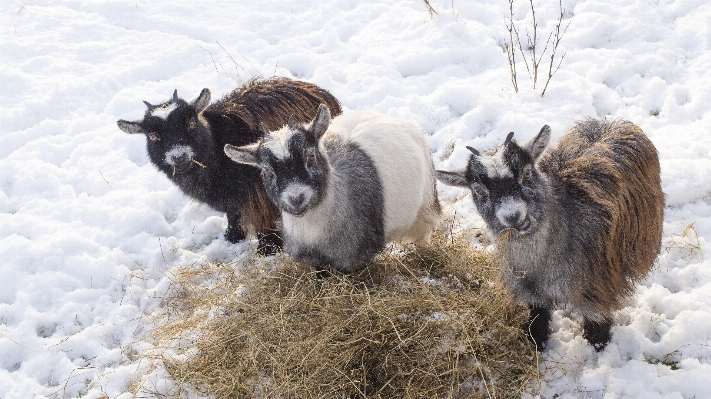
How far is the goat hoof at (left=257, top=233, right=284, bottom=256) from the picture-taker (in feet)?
18.0

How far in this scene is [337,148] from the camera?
4.72m

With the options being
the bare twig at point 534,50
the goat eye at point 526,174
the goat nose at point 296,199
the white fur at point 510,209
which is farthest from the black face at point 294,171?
the bare twig at point 534,50

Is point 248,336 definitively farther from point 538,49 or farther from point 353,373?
point 538,49

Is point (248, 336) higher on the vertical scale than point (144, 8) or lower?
lower

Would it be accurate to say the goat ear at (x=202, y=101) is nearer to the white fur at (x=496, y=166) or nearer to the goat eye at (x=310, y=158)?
the goat eye at (x=310, y=158)

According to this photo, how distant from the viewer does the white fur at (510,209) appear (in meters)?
3.53

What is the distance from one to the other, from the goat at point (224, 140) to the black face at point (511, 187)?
2.38 m

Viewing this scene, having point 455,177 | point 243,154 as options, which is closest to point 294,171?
point 243,154

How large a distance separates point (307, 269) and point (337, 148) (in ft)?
3.56

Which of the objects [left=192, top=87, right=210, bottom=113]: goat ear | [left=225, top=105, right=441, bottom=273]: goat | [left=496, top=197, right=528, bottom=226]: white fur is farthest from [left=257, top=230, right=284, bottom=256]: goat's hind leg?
[left=496, top=197, right=528, bottom=226]: white fur

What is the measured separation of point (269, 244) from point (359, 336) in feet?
5.81

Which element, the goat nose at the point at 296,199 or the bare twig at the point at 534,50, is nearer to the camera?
the goat nose at the point at 296,199

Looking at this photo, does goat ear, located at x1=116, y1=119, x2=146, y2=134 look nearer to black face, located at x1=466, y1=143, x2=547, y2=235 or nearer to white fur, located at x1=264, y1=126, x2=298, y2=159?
white fur, located at x1=264, y1=126, x2=298, y2=159

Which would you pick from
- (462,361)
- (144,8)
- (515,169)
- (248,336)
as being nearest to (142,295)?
(248,336)
